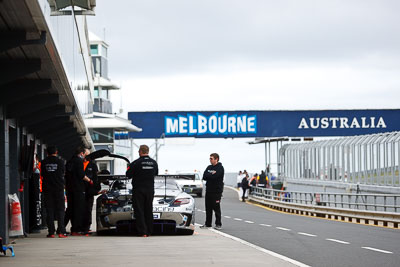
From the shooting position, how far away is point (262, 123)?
62344mm

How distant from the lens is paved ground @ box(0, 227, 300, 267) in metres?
12.0

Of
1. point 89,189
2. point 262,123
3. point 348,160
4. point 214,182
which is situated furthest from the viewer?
point 262,123

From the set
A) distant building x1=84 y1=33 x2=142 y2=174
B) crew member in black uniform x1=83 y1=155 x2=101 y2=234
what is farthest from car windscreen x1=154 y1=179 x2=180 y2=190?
distant building x1=84 y1=33 x2=142 y2=174

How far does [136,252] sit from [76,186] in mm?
4967

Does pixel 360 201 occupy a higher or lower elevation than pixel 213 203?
lower

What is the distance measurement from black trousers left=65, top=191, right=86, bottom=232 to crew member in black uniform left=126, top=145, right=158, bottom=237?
1.36 m

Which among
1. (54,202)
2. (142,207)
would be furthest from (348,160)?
(54,202)

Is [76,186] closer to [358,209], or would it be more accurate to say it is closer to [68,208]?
[68,208]

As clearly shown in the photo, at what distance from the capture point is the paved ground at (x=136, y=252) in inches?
472

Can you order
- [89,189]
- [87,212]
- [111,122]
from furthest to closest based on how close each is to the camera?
[111,122] → [89,189] → [87,212]

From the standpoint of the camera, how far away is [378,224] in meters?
28.0

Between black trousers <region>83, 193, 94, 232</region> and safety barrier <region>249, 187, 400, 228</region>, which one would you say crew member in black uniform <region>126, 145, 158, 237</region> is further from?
safety barrier <region>249, 187, 400, 228</region>

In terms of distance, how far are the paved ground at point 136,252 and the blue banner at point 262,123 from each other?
142 ft

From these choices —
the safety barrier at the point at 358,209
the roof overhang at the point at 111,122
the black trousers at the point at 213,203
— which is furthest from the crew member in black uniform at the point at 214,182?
the roof overhang at the point at 111,122
